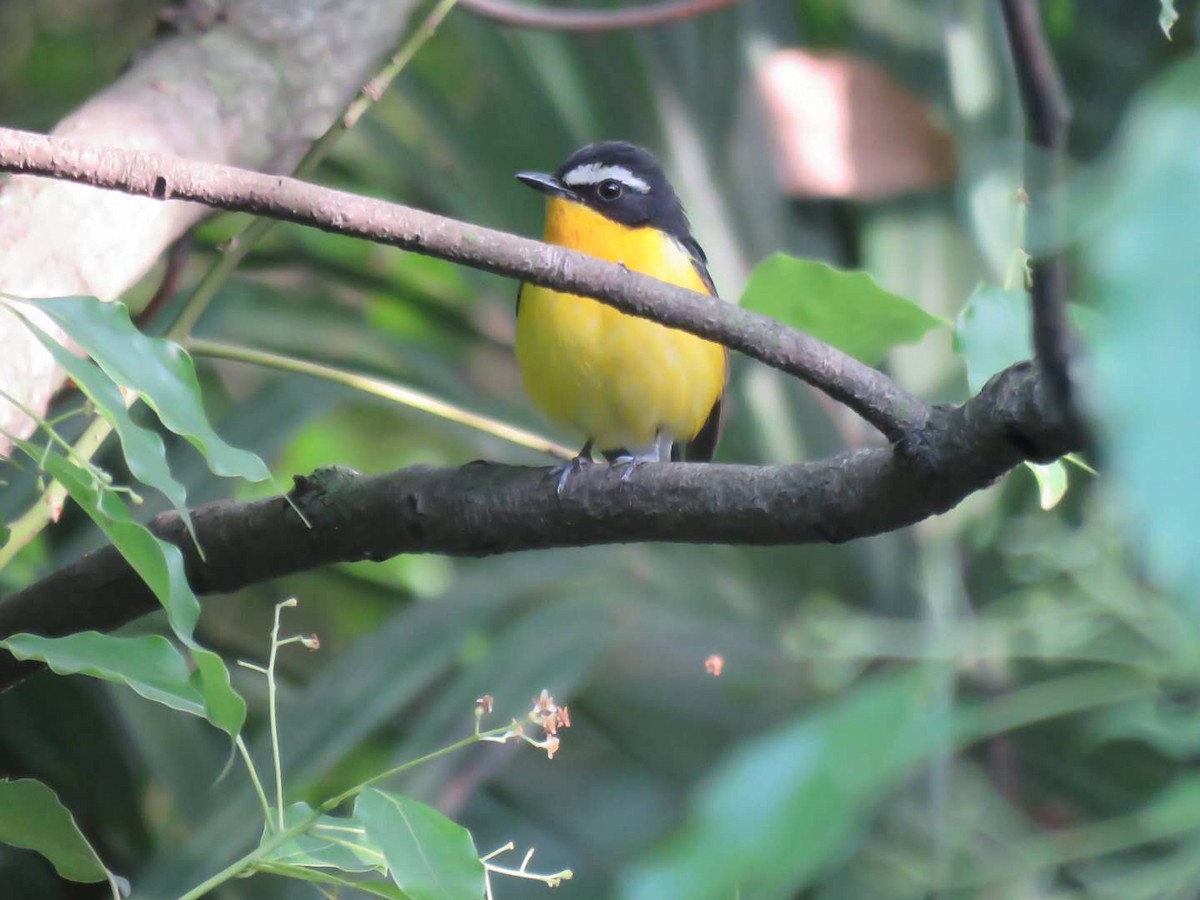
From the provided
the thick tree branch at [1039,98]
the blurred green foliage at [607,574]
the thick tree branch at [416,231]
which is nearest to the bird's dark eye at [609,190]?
the blurred green foliage at [607,574]

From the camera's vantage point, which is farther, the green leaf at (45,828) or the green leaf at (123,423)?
the green leaf at (45,828)

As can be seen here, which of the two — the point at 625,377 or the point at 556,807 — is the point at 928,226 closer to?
the point at 625,377

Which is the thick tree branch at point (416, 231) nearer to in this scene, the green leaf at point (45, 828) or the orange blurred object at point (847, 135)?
the green leaf at point (45, 828)

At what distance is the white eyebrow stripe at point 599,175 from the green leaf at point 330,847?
1749 mm

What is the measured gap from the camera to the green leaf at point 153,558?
831 mm

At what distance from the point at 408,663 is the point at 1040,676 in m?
1.40

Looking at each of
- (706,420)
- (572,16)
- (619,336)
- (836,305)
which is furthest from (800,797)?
(706,420)

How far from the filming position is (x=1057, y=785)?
2.96 m

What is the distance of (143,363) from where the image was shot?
3.00ft

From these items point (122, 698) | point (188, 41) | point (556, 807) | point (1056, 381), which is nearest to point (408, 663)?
point (556, 807)

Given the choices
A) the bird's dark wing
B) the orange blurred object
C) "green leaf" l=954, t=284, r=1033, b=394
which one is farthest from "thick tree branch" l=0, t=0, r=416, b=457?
the orange blurred object

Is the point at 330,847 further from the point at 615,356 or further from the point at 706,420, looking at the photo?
the point at 706,420

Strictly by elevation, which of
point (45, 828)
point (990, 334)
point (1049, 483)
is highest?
point (990, 334)

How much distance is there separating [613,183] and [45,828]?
1.77m
